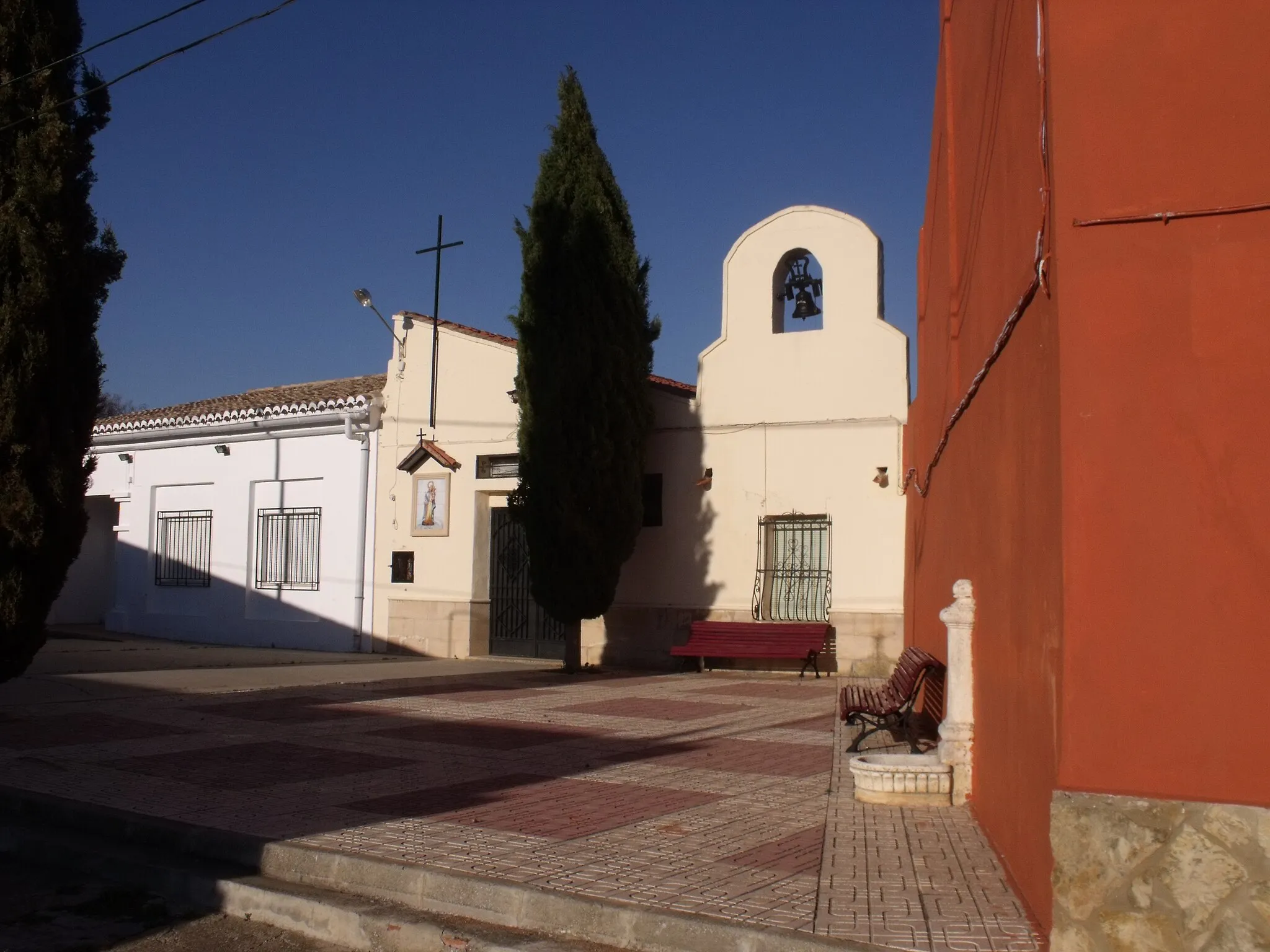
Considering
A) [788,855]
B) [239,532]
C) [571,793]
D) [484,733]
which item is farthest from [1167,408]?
[239,532]

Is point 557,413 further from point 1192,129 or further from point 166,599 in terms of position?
point 1192,129

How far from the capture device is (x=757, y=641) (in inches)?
615

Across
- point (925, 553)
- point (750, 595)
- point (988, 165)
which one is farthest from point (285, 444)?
point (988, 165)

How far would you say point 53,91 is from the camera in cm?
1052

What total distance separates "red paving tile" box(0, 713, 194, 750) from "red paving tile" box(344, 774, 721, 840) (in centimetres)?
355

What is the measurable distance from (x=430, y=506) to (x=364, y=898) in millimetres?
13272

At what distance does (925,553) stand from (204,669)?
30.2ft

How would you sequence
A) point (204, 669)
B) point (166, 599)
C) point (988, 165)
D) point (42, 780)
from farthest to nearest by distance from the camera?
point (166, 599) < point (204, 669) < point (42, 780) < point (988, 165)

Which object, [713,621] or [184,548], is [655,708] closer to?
[713,621]

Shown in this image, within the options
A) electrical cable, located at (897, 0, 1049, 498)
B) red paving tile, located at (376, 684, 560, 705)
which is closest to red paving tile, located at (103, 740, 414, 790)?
red paving tile, located at (376, 684, 560, 705)

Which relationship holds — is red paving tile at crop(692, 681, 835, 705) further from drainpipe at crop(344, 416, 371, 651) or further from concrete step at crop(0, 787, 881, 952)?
concrete step at crop(0, 787, 881, 952)

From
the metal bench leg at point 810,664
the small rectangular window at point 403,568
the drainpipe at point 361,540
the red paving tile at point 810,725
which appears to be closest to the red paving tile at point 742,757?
the red paving tile at point 810,725

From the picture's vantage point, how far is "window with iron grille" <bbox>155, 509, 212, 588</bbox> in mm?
20562

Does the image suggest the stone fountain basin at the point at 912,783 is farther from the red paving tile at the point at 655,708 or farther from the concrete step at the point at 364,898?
the red paving tile at the point at 655,708
